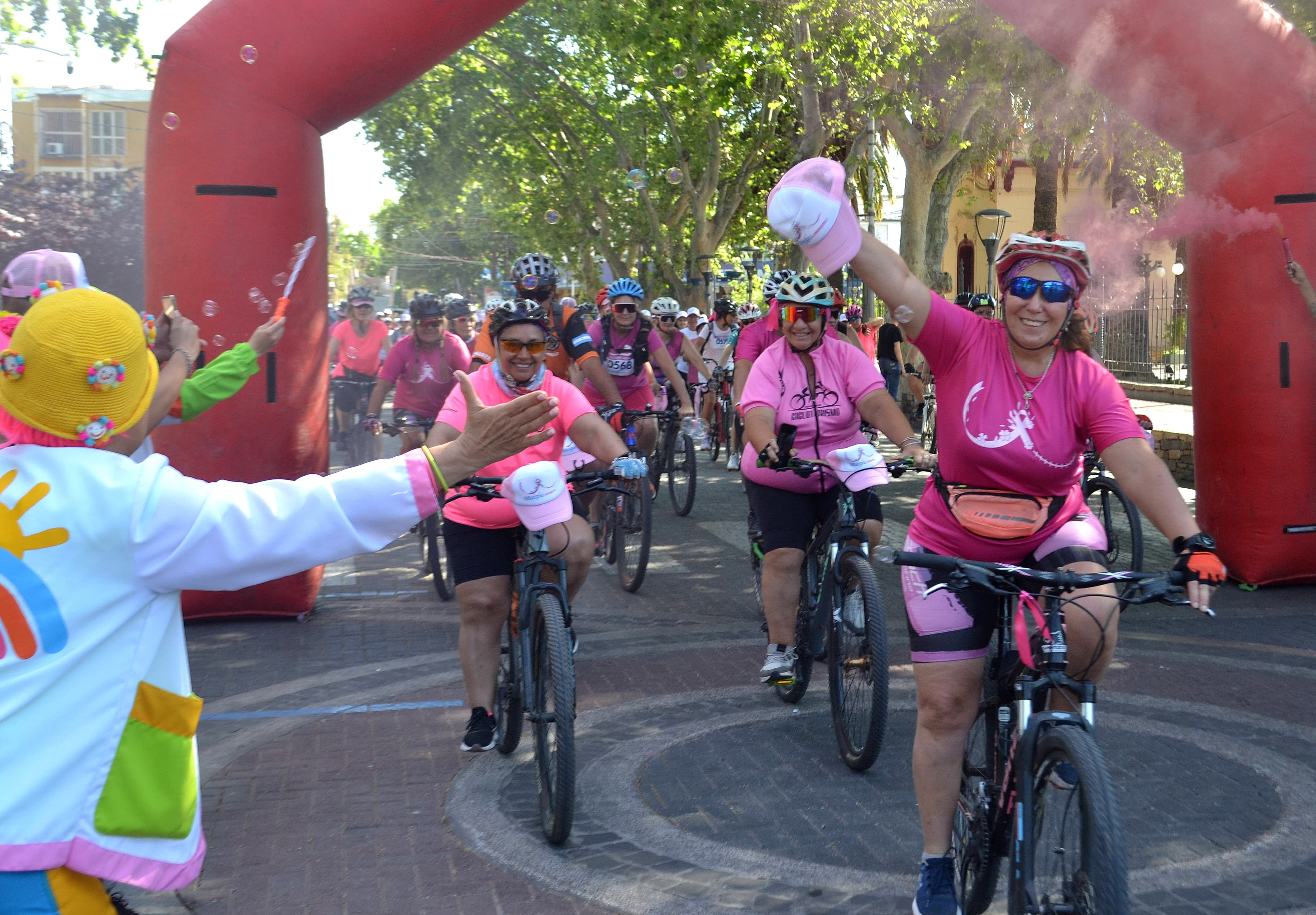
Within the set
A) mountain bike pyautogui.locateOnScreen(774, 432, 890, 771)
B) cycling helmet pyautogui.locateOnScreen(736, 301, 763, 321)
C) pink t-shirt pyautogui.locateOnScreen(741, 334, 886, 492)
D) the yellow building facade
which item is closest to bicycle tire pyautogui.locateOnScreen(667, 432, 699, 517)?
pink t-shirt pyautogui.locateOnScreen(741, 334, 886, 492)

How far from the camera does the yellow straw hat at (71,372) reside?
212 centimetres

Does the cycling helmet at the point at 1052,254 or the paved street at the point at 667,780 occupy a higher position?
the cycling helmet at the point at 1052,254

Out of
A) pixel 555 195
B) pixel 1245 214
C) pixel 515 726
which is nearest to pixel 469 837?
pixel 515 726

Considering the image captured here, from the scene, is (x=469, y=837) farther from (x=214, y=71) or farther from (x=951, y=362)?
(x=214, y=71)

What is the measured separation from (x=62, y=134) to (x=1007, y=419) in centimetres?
3237

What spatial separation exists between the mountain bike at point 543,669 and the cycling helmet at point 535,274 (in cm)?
297

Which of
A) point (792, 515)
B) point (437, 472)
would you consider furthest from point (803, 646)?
point (437, 472)

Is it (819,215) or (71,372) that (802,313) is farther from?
(71,372)

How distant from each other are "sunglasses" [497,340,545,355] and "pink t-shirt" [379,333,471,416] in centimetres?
423

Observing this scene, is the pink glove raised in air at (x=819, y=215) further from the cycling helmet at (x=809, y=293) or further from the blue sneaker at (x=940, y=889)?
the cycling helmet at (x=809, y=293)

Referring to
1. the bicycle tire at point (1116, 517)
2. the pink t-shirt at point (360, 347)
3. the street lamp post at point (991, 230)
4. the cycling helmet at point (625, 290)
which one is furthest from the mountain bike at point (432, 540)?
the street lamp post at point (991, 230)

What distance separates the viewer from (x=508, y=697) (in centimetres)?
516

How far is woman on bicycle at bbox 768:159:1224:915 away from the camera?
345 centimetres

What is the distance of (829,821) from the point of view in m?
4.61
